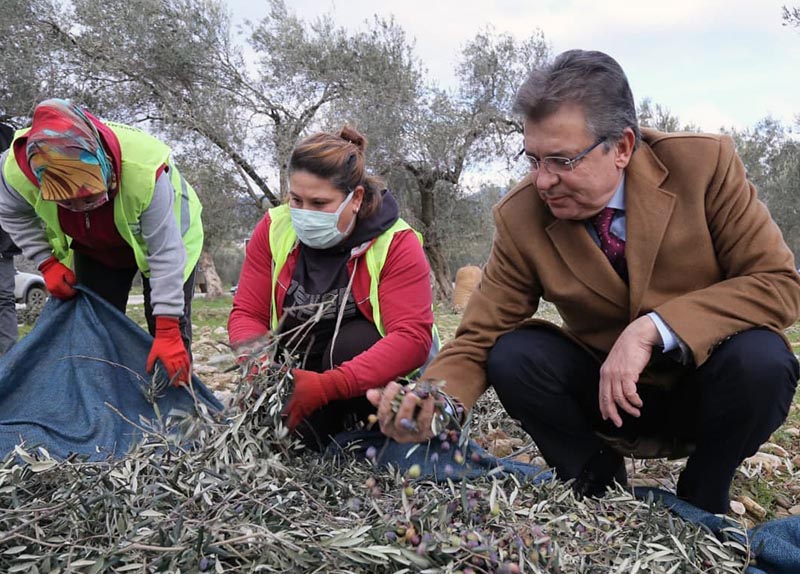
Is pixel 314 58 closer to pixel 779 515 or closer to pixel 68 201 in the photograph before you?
pixel 68 201

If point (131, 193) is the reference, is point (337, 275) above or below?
below

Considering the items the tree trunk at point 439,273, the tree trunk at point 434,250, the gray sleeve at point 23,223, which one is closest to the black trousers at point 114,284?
the gray sleeve at point 23,223

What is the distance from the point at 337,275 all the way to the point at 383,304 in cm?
22

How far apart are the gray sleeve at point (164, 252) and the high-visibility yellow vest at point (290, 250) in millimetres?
496

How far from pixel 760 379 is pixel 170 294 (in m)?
2.28

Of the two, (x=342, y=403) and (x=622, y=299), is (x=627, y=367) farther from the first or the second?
(x=342, y=403)

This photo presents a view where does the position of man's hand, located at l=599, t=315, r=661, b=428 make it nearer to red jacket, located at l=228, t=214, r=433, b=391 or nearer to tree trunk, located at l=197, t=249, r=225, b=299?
red jacket, located at l=228, t=214, r=433, b=391

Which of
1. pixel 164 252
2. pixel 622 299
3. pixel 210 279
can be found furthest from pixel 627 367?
pixel 210 279

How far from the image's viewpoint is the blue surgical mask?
2.64 meters

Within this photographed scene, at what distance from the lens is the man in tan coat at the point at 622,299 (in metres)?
1.96

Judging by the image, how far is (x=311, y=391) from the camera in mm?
2342

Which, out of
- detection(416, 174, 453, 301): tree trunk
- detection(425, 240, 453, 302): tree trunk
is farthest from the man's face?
detection(425, 240, 453, 302): tree trunk

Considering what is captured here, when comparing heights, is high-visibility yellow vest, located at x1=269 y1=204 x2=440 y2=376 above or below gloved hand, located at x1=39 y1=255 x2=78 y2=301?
above

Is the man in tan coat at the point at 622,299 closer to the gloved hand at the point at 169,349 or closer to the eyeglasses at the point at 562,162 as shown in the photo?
the eyeglasses at the point at 562,162
